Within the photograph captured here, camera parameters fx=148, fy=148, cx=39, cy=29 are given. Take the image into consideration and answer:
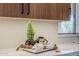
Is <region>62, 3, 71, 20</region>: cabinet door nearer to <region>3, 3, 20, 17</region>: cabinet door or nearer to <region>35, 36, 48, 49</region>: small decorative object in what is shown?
<region>35, 36, 48, 49</region>: small decorative object

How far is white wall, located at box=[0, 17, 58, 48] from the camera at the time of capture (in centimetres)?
107

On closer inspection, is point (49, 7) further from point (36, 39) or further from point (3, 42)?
point (3, 42)

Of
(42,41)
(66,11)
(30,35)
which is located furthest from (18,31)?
(66,11)

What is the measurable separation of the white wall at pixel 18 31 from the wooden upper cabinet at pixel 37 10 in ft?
0.14

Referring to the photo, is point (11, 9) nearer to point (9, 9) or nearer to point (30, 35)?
point (9, 9)

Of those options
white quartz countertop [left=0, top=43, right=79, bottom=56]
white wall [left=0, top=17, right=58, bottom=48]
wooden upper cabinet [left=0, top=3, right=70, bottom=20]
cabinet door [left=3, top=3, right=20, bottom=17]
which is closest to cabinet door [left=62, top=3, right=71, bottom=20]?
wooden upper cabinet [left=0, top=3, right=70, bottom=20]

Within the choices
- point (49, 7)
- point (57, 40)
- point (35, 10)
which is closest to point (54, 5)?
point (49, 7)

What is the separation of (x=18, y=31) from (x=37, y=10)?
0.70ft

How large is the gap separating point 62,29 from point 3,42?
0.47 m

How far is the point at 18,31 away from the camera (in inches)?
43.8

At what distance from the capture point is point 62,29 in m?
1.20

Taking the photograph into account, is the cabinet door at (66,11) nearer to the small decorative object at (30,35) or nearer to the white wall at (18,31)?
the white wall at (18,31)

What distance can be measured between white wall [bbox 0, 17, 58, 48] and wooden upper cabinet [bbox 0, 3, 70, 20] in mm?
44

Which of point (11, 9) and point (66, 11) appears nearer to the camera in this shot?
point (11, 9)
